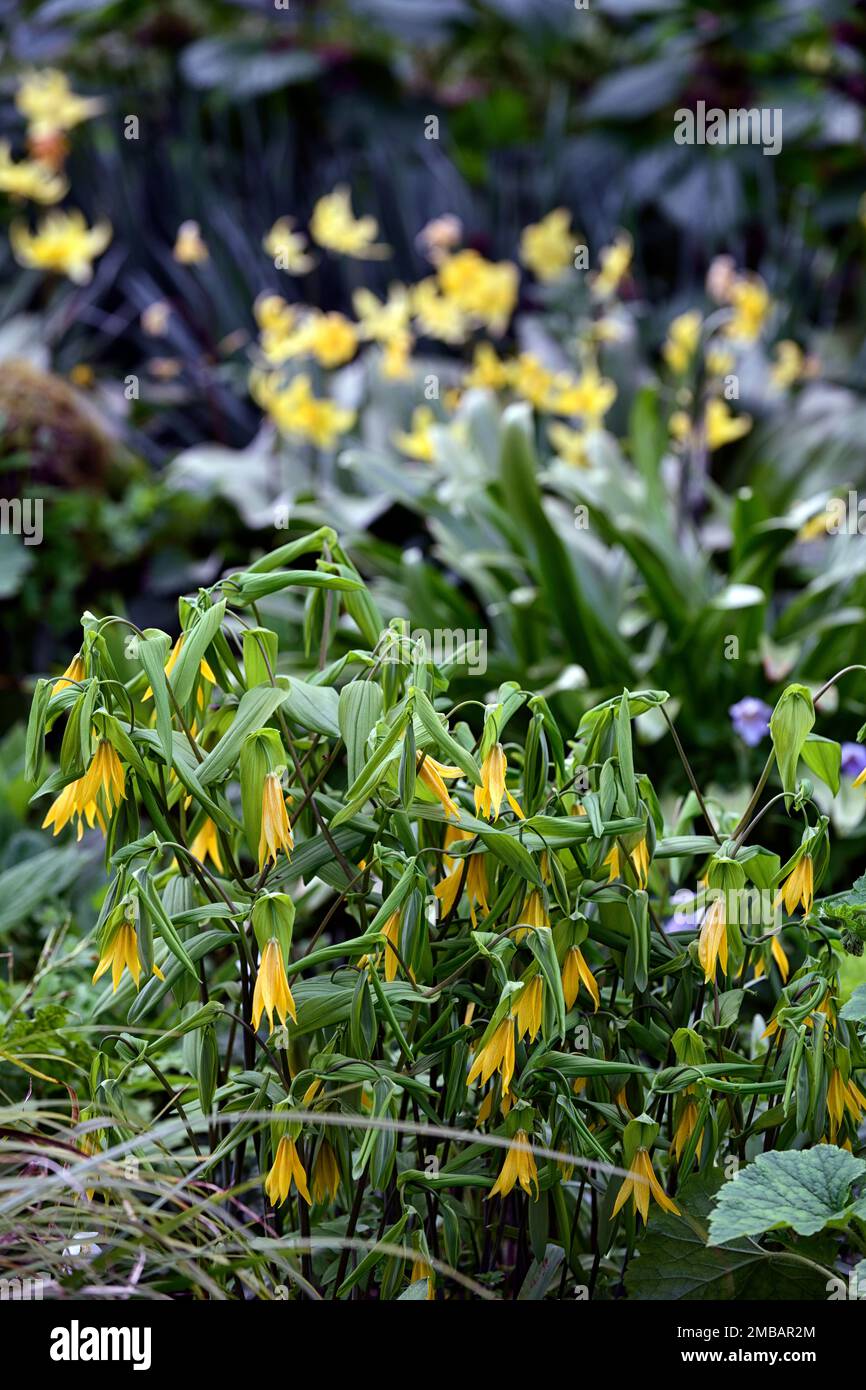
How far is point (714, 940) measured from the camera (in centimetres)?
119

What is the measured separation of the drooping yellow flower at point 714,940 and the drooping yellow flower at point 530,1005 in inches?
6.4

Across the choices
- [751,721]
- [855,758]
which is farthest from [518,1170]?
→ [751,721]

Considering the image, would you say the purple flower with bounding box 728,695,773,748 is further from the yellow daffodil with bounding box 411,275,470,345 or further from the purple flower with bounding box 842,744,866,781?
the yellow daffodil with bounding box 411,275,470,345

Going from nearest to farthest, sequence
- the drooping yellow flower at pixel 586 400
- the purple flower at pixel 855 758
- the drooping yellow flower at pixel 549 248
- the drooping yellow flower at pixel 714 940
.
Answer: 1. the drooping yellow flower at pixel 714 940
2. the purple flower at pixel 855 758
3. the drooping yellow flower at pixel 586 400
4. the drooping yellow flower at pixel 549 248

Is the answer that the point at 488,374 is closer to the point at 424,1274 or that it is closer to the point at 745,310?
the point at 745,310

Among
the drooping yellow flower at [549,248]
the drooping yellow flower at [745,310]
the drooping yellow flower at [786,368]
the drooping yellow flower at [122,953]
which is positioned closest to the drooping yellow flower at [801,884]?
the drooping yellow flower at [122,953]

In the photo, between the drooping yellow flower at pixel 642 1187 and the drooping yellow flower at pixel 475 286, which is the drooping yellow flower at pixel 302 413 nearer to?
the drooping yellow flower at pixel 475 286

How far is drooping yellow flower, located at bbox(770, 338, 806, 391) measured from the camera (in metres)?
3.55

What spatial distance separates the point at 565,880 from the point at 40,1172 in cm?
61

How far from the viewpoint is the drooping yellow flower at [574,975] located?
3.95ft

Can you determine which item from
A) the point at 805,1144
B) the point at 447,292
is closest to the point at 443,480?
the point at 447,292

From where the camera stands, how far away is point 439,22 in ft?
16.6

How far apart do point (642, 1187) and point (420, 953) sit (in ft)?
0.91

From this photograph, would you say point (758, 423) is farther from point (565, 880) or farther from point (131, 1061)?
point (131, 1061)
